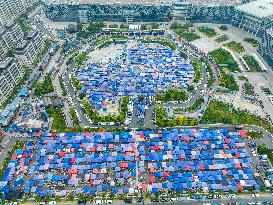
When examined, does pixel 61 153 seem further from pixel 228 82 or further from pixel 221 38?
pixel 221 38

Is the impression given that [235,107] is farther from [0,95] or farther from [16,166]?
[0,95]

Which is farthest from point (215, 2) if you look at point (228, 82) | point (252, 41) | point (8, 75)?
point (8, 75)

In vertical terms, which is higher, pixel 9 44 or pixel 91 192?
pixel 9 44

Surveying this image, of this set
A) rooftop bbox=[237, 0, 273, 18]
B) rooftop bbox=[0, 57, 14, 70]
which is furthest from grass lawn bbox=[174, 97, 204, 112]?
rooftop bbox=[237, 0, 273, 18]

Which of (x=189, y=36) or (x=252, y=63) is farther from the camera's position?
(x=189, y=36)

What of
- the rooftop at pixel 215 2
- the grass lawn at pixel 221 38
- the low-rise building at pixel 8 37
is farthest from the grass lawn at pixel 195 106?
the low-rise building at pixel 8 37

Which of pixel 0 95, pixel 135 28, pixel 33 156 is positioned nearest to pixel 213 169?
Result: pixel 33 156

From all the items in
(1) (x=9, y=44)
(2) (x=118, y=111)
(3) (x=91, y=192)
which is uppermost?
(1) (x=9, y=44)
